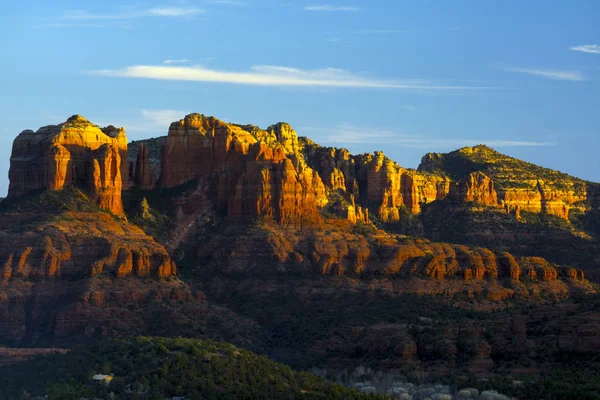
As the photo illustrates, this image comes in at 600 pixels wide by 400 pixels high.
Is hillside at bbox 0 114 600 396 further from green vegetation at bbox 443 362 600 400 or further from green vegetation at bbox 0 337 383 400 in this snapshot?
green vegetation at bbox 0 337 383 400

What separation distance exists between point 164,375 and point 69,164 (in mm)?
63712

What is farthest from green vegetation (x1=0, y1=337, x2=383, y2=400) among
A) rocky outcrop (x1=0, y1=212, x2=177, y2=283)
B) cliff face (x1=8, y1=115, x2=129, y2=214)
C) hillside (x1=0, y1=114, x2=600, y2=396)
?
cliff face (x1=8, y1=115, x2=129, y2=214)

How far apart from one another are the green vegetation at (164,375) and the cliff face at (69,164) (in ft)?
160

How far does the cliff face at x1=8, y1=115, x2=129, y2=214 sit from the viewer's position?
193375mm

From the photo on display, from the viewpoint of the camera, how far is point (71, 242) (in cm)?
18288

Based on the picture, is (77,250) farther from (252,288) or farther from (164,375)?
(164,375)

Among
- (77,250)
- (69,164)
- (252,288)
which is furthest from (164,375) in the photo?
(69,164)

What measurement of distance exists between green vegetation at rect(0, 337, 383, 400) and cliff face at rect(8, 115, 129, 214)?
4865cm

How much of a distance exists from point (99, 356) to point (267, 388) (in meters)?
13.6

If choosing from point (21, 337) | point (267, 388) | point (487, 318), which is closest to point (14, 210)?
point (21, 337)

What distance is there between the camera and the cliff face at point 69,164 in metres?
193

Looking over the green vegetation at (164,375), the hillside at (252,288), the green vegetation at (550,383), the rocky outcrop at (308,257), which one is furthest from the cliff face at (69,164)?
the green vegetation at (550,383)

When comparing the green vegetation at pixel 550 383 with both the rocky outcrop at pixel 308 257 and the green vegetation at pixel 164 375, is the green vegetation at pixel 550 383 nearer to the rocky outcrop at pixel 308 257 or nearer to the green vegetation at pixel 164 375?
the green vegetation at pixel 164 375

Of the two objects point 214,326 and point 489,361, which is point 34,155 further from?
point 489,361
